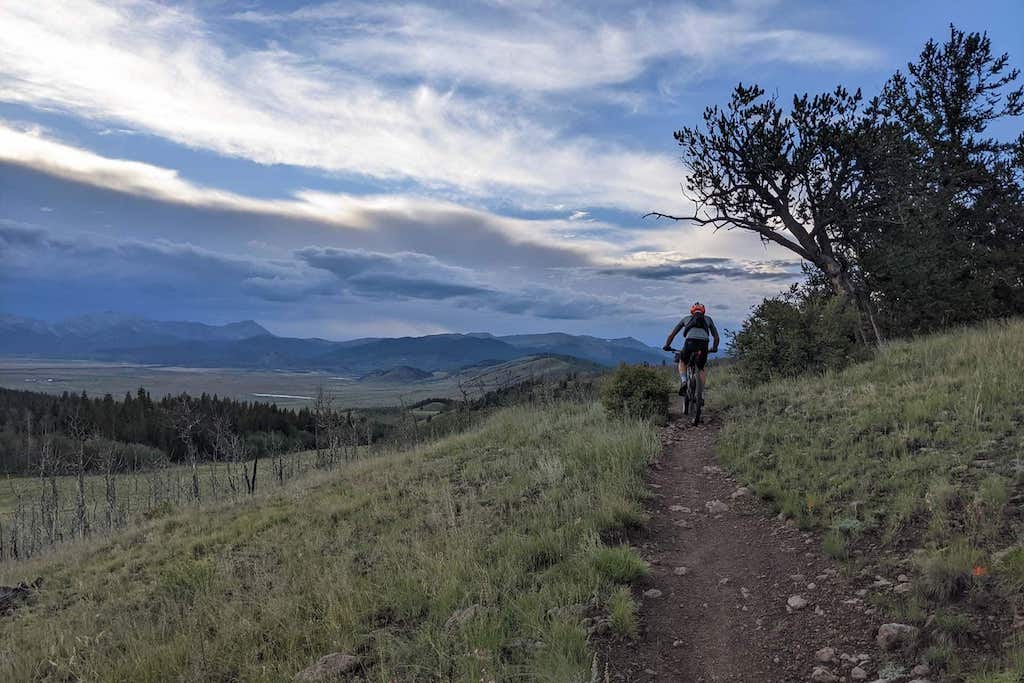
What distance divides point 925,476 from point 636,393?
7.95m

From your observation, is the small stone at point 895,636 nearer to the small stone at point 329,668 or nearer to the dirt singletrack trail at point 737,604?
the dirt singletrack trail at point 737,604

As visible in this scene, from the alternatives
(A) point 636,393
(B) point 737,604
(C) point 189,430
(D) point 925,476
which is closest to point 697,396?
(A) point 636,393

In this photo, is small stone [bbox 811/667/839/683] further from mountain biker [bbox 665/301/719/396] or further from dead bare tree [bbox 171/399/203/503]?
dead bare tree [bbox 171/399/203/503]

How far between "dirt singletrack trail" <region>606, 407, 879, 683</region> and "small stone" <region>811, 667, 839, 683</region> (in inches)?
1.0

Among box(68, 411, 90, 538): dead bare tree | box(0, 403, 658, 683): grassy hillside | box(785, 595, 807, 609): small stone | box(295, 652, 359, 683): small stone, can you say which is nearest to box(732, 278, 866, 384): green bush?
box(0, 403, 658, 683): grassy hillside

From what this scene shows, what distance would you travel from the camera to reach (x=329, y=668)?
5.00m

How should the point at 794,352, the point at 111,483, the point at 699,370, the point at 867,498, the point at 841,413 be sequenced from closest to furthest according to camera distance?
1. the point at 867,498
2. the point at 841,413
3. the point at 699,370
4. the point at 794,352
5. the point at 111,483

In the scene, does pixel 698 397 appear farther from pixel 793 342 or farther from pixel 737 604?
pixel 737 604

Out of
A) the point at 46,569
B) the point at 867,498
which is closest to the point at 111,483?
the point at 46,569

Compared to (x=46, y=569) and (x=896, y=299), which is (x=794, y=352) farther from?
(x=46, y=569)

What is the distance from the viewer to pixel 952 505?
A: 5750mm

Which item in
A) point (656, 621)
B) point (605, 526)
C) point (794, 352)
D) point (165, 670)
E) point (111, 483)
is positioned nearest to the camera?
point (656, 621)

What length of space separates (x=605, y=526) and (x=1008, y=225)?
2485cm

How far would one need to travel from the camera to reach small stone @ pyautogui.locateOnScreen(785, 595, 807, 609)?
16.8ft
